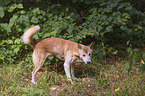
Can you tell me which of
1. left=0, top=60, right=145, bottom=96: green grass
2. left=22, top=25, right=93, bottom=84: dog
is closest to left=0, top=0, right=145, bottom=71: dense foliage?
left=0, top=60, right=145, bottom=96: green grass

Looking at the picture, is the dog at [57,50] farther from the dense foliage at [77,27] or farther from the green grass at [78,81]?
the dense foliage at [77,27]

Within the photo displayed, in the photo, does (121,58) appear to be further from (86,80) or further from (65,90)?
(65,90)

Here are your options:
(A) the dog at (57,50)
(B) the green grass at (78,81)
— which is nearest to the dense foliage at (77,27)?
(B) the green grass at (78,81)

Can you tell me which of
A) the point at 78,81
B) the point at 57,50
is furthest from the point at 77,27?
the point at 78,81

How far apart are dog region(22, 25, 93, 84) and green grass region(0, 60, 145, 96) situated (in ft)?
1.04

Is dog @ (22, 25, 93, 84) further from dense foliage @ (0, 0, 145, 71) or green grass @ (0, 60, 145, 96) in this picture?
dense foliage @ (0, 0, 145, 71)

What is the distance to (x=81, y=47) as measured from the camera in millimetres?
4648

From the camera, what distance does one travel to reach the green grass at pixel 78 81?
4105 millimetres

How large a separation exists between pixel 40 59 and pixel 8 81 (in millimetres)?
978

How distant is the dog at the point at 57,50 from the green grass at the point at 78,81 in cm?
32

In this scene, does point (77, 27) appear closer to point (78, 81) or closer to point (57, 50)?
point (57, 50)

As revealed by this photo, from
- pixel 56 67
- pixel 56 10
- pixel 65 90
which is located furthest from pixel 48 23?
pixel 65 90

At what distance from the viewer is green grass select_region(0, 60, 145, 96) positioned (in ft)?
13.5

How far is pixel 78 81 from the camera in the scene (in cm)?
479
